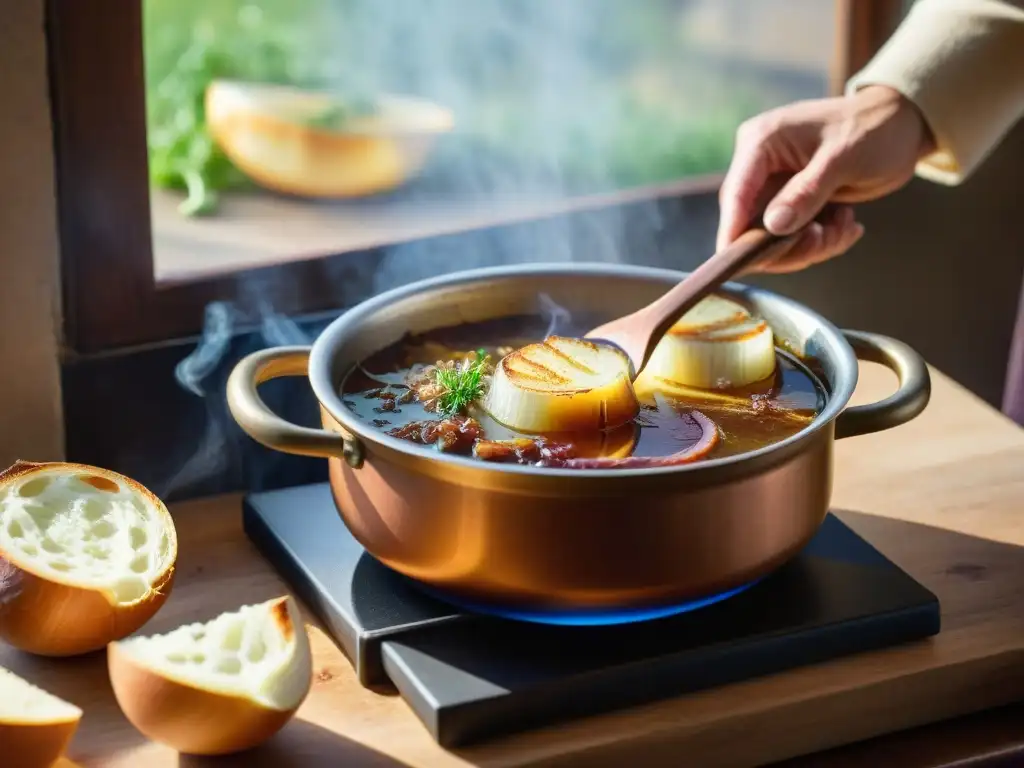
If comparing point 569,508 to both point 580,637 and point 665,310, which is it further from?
point 665,310

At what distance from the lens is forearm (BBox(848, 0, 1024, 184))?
152 centimetres

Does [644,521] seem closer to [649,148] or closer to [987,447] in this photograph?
[987,447]

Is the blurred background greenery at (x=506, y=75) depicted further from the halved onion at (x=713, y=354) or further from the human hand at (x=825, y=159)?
the halved onion at (x=713, y=354)

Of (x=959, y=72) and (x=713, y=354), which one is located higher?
(x=959, y=72)

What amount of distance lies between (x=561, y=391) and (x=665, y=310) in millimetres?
180

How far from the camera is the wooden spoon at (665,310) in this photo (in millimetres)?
1272

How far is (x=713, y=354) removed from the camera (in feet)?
4.18

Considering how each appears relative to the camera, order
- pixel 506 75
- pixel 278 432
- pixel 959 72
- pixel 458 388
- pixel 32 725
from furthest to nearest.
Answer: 1. pixel 506 75
2. pixel 959 72
3. pixel 458 388
4. pixel 278 432
5. pixel 32 725

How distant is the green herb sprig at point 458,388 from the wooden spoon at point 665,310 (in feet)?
0.46

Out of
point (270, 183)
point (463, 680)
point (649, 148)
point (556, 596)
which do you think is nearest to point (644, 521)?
point (556, 596)

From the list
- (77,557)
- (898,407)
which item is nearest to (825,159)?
(898,407)

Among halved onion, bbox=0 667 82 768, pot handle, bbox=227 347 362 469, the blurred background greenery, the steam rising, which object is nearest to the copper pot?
pot handle, bbox=227 347 362 469

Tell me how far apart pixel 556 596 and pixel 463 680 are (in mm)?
104

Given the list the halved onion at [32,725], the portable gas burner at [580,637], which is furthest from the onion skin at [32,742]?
the portable gas burner at [580,637]
